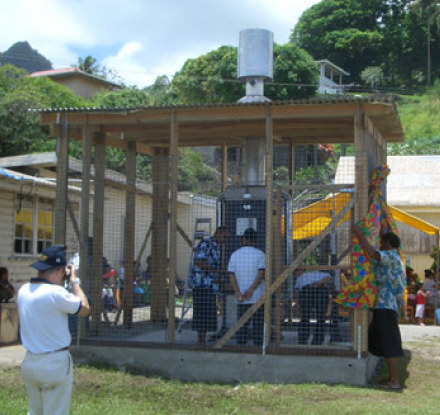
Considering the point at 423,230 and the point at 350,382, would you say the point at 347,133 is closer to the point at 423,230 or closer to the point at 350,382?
the point at 350,382

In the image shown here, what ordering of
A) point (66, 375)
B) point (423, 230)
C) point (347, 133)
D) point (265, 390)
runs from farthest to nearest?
point (423, 230)
point (347, 133)
point (265, 390)
point (66, 375)

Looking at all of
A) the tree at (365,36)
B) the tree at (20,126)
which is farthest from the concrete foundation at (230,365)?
the tree at (365,36)

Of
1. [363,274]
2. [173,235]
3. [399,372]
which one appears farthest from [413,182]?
[173,235]

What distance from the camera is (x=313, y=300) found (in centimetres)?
928

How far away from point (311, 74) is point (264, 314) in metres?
40.1

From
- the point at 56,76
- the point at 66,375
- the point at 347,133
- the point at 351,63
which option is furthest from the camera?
the point at 351,63

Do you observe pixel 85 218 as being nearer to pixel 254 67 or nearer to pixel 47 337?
pixel 254 67

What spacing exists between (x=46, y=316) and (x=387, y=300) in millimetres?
4945

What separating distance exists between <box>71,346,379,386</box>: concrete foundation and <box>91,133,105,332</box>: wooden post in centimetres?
70

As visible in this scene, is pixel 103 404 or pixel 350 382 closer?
pixel 103 404

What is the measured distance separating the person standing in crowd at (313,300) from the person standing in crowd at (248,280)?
21.0 inches

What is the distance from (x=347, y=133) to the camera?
11305 millimetres

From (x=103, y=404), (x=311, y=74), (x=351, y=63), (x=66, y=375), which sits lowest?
(x=103, y=404)

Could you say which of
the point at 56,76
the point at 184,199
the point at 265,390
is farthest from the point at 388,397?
the point at 56,76
